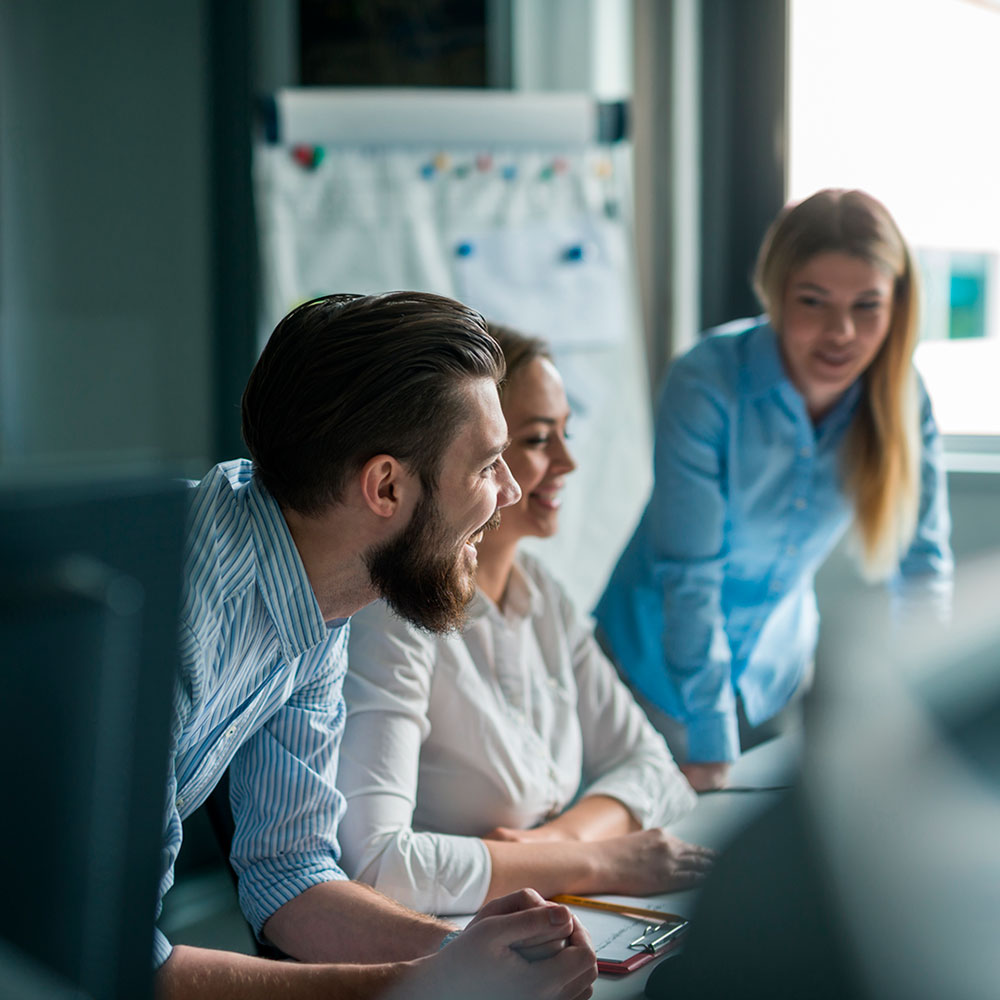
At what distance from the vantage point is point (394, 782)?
3.71 feet

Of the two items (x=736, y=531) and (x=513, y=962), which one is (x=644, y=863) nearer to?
(x=513, y=962)

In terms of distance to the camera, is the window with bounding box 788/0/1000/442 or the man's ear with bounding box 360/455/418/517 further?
the window with bounding box 788/0/1000/442

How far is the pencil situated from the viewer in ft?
3.32

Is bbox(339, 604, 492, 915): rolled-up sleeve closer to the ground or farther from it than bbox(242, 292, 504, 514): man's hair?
closer to the ground

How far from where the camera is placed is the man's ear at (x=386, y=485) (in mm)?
988

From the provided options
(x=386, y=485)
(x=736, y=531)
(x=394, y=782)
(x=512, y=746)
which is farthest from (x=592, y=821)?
(x=736, y=531)

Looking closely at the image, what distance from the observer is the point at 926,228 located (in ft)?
9.24

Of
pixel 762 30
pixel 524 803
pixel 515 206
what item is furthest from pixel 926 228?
pixel 524 803

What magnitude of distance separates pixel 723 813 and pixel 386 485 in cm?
47

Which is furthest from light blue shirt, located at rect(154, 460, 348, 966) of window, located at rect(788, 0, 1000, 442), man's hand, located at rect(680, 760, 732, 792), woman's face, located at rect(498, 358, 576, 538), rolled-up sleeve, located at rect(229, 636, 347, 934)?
window, located at rect(788, 0, 1000, 442)

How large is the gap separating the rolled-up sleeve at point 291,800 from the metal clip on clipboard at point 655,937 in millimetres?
292

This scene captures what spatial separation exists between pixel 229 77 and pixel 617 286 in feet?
3.32

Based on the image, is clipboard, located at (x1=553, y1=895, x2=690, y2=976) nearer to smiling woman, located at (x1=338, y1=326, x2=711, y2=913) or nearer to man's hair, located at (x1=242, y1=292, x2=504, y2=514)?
smiling woman, located at (x1=338, y1=326, x2=711, y2=913)

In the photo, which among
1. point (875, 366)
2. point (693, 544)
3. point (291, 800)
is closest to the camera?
point (291, 800)
